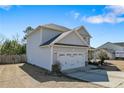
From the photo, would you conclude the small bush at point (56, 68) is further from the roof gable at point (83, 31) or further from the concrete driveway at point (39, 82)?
the roof gable at point (83, 31)

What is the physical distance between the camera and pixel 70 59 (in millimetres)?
17562

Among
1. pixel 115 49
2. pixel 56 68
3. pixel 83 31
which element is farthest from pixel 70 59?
pixel 115 49

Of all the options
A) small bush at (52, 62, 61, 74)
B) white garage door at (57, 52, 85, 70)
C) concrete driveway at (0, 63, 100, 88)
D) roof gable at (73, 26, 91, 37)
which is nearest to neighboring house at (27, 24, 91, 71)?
white garage door at (57, 52, 85, 70)

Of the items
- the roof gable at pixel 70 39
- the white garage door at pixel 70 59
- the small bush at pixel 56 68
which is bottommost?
the small bush at pixel 56 68

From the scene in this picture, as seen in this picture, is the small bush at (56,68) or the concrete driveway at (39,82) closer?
the concrete driveway at (39,82)

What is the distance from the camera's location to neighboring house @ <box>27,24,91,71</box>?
16.0 meters

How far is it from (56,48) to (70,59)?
2.52 meters

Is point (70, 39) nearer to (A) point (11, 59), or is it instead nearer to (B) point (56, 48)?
(B) point (56, 48)

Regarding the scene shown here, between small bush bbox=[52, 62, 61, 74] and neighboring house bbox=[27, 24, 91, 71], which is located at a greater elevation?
neighboring house bbox=[27, 24, 91, 71]

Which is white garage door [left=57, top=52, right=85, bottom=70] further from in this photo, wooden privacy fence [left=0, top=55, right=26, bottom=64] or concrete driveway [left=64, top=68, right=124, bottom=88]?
wooden privacy fence [left=0, top=55, right=26, bottom=64]

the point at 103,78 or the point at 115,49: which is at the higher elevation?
the point at 115,49

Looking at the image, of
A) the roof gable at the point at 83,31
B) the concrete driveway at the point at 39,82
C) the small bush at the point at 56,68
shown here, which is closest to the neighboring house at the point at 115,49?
the roof gable at the point at 83,31

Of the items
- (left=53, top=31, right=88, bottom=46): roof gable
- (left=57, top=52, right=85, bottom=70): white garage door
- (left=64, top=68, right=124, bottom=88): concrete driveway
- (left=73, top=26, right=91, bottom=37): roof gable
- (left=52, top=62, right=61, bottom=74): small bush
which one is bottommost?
(left=64, top=68, right=124, bottom=88): concrete driveway

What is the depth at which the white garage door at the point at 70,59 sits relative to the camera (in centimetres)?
1642
